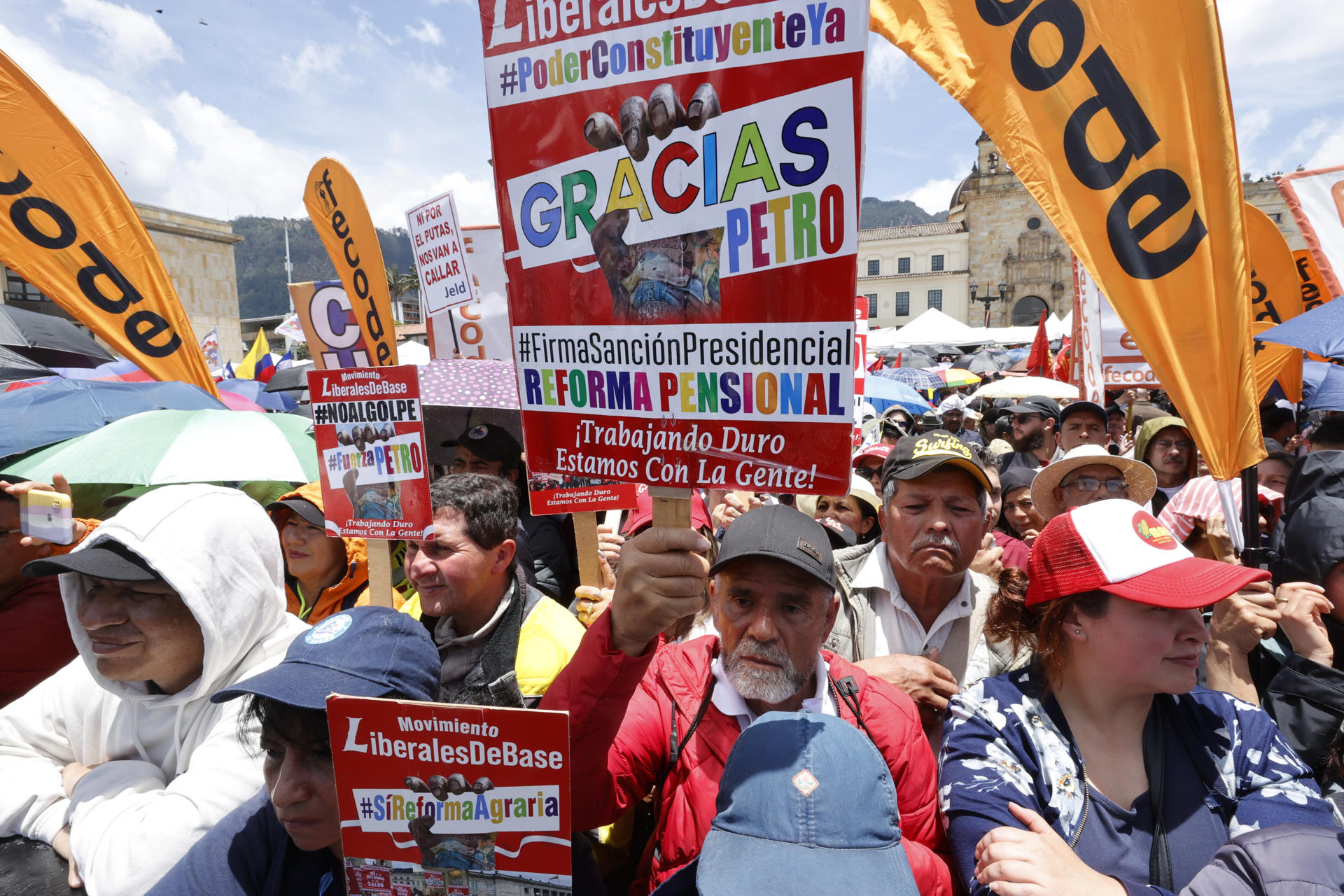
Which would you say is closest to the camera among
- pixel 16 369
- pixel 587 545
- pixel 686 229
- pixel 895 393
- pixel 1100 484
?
pixel 686 229

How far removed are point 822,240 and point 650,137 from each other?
1.34 ft

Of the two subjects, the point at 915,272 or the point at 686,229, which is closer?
the point at 686,229

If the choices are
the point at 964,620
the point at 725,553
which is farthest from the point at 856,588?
the point at 725,553

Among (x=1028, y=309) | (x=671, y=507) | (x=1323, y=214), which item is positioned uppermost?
(x=1028, y=309)

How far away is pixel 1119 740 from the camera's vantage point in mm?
1938

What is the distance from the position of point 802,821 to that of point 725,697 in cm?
67

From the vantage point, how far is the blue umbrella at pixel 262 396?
31.3ft

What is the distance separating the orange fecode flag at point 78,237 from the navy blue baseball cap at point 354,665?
3760 mm

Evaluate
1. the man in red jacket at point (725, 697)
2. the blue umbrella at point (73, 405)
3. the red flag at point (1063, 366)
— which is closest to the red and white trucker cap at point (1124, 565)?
the man in red jacket at point (725, 697)

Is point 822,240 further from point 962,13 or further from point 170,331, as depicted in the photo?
point 170,331

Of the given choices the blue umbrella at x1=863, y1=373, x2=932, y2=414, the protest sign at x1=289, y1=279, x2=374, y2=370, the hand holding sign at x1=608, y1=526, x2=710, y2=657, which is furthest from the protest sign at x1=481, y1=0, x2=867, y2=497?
the blue umbrella at x1=863, y1=373, x2=932, y2=414

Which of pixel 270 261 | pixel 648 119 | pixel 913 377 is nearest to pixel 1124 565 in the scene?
pixel 648 119

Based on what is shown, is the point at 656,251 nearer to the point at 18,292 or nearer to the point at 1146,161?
the point at 1146,161

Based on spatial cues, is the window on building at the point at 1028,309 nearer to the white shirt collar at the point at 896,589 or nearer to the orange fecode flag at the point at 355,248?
the orange fecode flag at the point at 355,248
